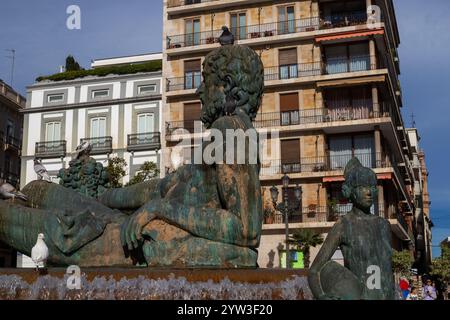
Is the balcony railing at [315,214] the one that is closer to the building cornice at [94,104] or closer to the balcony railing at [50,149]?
the building cornice at [94,104]

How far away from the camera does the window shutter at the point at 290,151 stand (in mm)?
37188

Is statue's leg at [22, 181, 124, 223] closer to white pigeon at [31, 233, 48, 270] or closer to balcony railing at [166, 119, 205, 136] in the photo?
white pigeon at [31, 233, 48, 270]

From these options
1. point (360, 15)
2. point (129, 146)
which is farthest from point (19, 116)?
point (360, 15)

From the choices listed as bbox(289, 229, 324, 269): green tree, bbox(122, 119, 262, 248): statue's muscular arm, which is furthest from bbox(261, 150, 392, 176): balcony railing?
bbox(122, 119, 262, 248): statue's muscular arm

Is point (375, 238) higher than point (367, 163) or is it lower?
lower

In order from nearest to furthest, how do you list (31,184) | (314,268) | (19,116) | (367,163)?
Result: (314,268) < (31,184) < (367,163) < (19,116)

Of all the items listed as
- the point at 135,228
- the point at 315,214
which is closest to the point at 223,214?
the point at 135,228

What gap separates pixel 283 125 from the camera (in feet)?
123

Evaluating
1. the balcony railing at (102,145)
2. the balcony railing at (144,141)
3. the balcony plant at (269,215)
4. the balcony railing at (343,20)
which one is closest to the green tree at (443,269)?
the balcony plant at (269,215)

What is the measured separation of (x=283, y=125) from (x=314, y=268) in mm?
34274

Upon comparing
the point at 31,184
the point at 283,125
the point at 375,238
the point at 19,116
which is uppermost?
the point at 19,116

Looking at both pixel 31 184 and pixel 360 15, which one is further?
pixel 360 15

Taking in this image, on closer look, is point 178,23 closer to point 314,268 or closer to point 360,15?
point 360,15

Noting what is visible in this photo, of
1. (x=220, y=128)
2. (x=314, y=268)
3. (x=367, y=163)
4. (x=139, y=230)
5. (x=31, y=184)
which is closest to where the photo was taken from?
(x=314, y=268)
